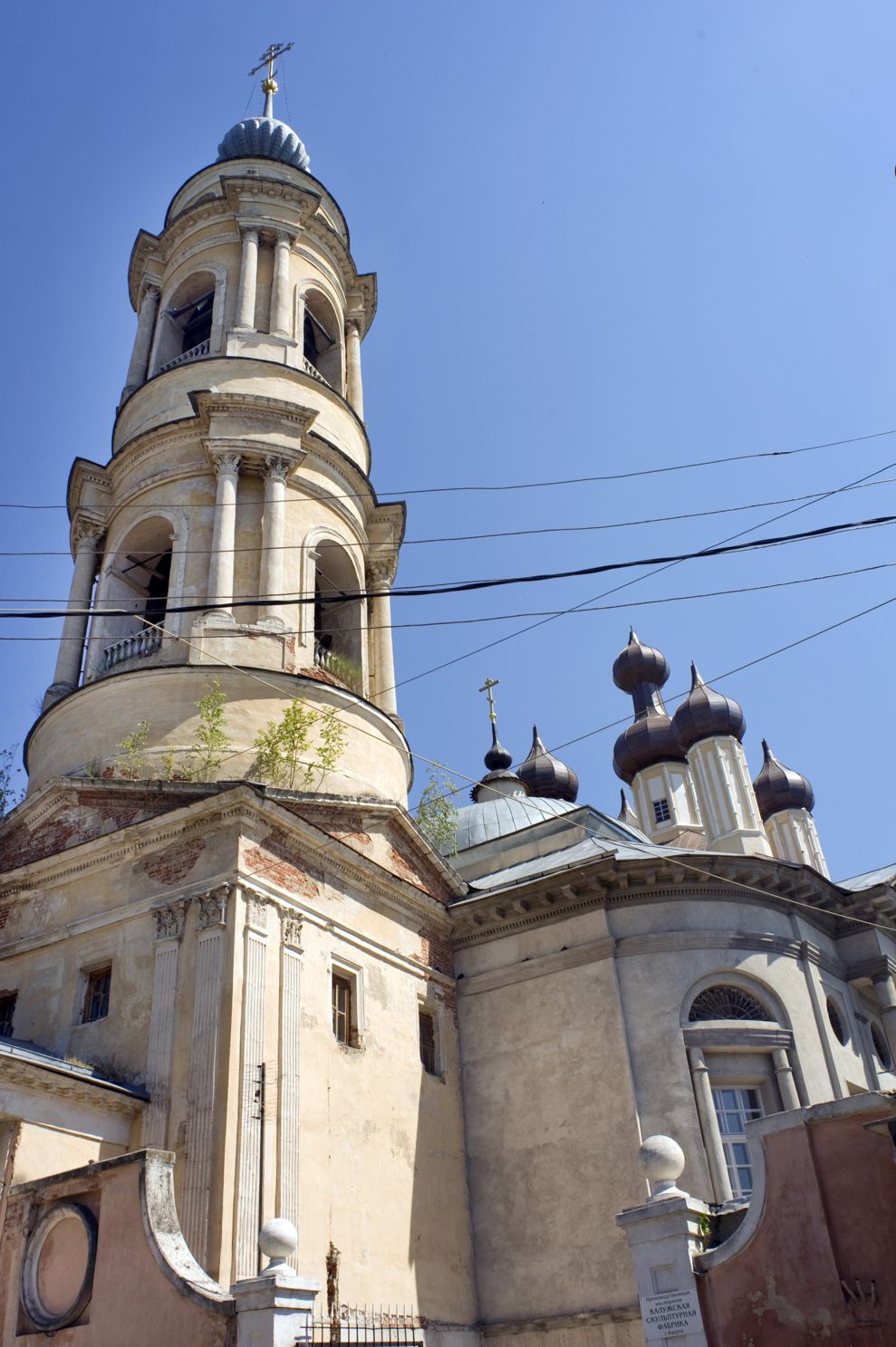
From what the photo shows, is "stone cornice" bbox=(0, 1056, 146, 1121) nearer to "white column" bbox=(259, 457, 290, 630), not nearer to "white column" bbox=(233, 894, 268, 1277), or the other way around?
"white column" bbox=(233, 894, 268, 1277)

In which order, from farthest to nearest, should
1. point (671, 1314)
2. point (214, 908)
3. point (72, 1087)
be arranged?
A: point (214, 908)
point (72, 1087)
point (671, 1314)

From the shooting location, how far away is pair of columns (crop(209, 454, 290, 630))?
1977 centimetres

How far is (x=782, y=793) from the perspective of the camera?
4903cm

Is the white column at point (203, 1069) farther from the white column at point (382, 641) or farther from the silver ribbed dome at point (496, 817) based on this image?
the silver ribbed dome at point (496, 817)

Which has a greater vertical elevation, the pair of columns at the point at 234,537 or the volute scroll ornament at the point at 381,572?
the volute scroll ornament at the point at 381,572

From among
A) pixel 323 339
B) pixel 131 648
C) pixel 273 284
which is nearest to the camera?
pixel 131 648

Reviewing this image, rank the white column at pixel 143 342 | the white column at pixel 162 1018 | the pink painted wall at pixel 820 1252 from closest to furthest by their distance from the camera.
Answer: the pink painted wall at pixel 820 1252, the white column at pixel 162 1018, the white column at pixel 143 342

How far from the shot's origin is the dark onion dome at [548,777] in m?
40.4

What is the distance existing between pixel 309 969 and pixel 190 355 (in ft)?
45.9

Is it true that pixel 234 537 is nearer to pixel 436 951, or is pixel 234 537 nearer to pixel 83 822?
pixel 83 822

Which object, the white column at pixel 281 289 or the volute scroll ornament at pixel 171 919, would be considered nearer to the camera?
the volute scroll ornament at pixel 171 919

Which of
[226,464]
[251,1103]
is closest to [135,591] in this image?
[226,464]

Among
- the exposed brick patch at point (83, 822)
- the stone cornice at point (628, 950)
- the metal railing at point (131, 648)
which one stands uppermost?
the metal railing at point (131, 648)

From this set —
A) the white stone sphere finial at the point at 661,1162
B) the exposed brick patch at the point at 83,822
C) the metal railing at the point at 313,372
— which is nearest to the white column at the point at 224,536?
the metal railing at the point at 313,372
